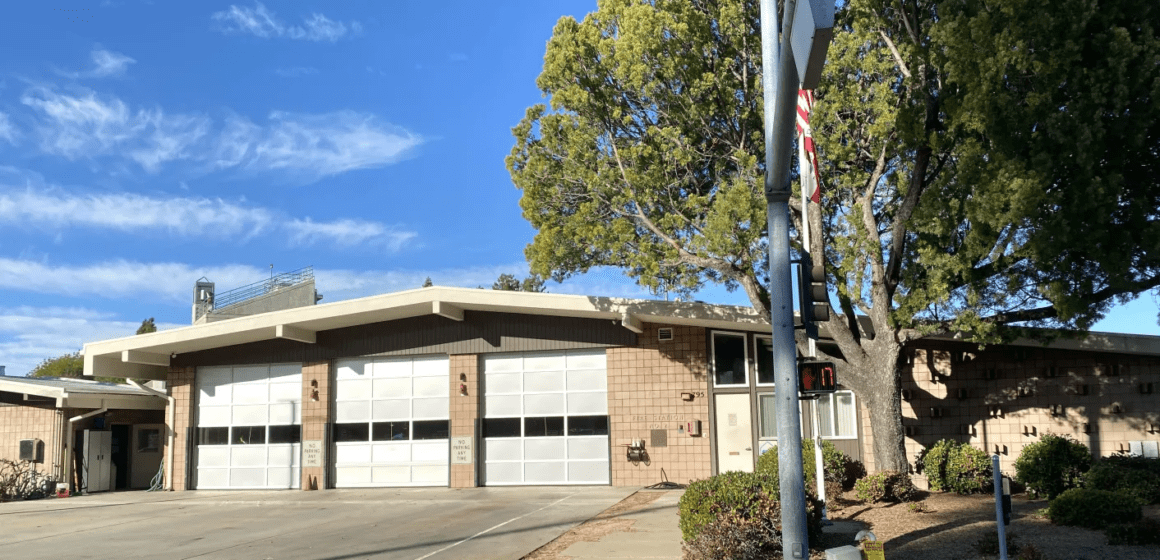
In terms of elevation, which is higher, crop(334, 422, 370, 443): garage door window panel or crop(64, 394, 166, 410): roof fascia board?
crop(64, 394, 166, 410): roof fascia board

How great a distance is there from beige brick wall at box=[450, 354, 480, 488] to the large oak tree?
17.8 feet

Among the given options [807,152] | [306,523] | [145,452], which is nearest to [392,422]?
[306,523]

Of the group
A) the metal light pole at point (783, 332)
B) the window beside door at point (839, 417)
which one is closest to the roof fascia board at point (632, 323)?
the window beside door at point (839, 417)

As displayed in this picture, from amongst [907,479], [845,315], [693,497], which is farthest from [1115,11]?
[693,497]

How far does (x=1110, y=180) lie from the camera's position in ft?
42.9

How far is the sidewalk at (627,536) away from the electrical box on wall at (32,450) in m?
17.6

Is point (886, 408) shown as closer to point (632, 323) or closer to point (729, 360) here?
point (729, 360)

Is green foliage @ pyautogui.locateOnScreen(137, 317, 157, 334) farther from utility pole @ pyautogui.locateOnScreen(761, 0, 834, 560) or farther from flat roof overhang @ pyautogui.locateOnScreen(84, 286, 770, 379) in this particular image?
utility pole @ pyautogui.locateOnScreen(761, 0, 834, 560)

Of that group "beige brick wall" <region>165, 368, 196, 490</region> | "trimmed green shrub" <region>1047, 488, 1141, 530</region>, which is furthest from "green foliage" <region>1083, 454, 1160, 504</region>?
"beige brick wall" <region>165, 368, 196, 490</region>

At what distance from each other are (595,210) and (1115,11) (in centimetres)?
981

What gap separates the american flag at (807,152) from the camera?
1383 cm

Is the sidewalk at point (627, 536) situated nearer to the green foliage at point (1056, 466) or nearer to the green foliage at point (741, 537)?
the green foliage at point (741, 537)

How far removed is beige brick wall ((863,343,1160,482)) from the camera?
19.6m

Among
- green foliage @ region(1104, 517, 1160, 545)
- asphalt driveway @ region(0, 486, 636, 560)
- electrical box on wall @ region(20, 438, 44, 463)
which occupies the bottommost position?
asphalt driveway @ region(0, 486, 636, 560)
